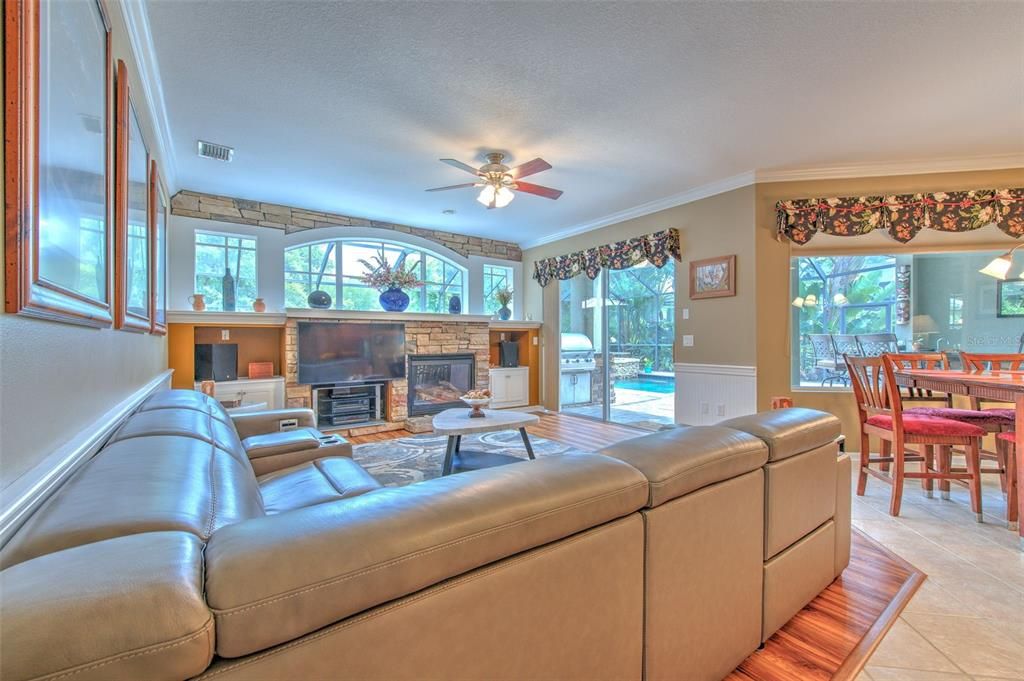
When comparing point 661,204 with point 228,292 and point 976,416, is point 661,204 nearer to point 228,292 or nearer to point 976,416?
point 976,416

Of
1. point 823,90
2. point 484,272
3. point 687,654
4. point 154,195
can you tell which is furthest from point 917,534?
point 484,272

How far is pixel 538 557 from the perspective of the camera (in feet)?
2.88

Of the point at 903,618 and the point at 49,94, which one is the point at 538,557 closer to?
the point at 49,94

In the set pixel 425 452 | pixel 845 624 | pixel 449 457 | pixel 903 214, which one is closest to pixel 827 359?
pixel 903 214

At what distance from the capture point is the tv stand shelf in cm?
501

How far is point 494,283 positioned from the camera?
22.2ft

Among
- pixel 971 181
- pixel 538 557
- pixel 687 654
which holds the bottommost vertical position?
pixel 687 654

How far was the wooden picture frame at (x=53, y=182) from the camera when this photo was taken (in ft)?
A: 2.69

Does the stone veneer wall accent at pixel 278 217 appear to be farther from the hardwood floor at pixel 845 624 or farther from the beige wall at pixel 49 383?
the hardwood floor at pixel 845 624

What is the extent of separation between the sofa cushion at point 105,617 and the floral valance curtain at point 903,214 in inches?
181

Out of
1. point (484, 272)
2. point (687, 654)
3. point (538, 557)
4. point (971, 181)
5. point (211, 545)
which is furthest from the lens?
point (484, 272)

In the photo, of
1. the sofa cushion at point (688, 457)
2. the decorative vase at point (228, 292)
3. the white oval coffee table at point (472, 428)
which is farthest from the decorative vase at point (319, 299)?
the sofa cushion at point (688, 457)

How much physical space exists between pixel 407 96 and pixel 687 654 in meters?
3.08

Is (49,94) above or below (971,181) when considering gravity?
below
